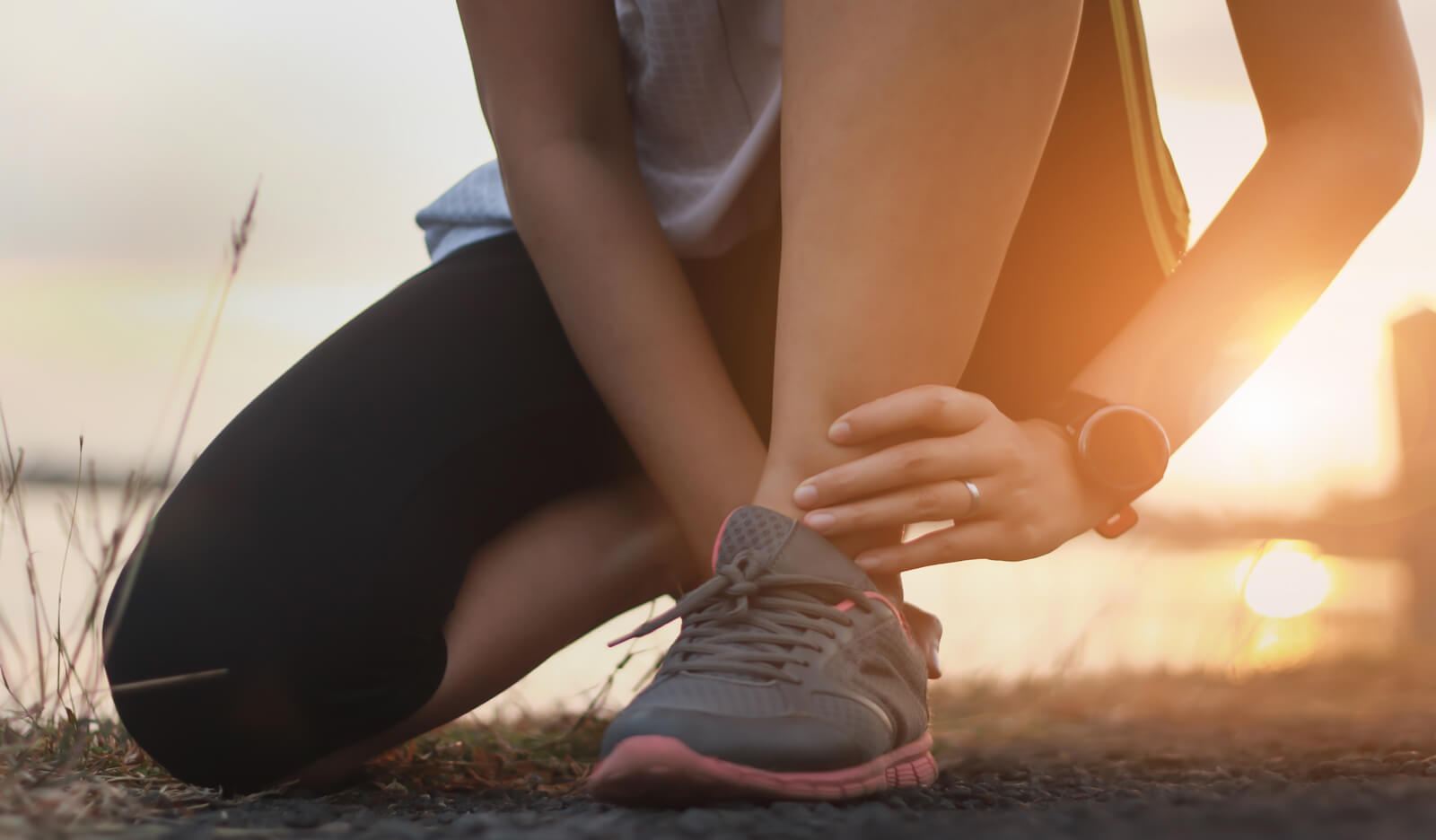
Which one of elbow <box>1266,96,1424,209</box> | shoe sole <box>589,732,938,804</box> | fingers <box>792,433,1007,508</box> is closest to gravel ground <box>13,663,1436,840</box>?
shoe sole <box>589,732,938,804</box>

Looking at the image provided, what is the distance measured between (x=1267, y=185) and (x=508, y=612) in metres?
0.94

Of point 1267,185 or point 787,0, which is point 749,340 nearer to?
point 787,0

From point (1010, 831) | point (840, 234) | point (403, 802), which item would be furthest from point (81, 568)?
point (1010, 831)

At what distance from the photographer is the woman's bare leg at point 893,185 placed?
0.79 meters

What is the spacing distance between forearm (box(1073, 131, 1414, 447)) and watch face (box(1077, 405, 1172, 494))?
2.4 inches

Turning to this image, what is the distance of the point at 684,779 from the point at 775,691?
0.10 meters

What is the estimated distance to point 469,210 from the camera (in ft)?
4.54

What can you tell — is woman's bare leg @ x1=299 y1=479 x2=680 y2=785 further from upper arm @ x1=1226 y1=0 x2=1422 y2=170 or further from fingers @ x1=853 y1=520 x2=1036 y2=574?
upper arm @ x1=1226 y1=0 x2=1422 y2=170

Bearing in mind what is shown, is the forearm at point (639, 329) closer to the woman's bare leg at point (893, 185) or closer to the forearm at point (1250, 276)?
the woman's bare leg at point (893, 185)

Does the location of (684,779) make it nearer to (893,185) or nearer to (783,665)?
(783,665)

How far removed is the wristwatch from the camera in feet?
3.05

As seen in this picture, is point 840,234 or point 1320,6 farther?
point 1320,6

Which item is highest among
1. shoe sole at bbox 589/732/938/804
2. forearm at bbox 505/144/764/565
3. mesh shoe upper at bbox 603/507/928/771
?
forearm at bbox 505/144/764/565

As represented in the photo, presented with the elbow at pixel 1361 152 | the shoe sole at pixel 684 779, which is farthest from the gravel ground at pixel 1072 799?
the elbow at pixel 1361 152
